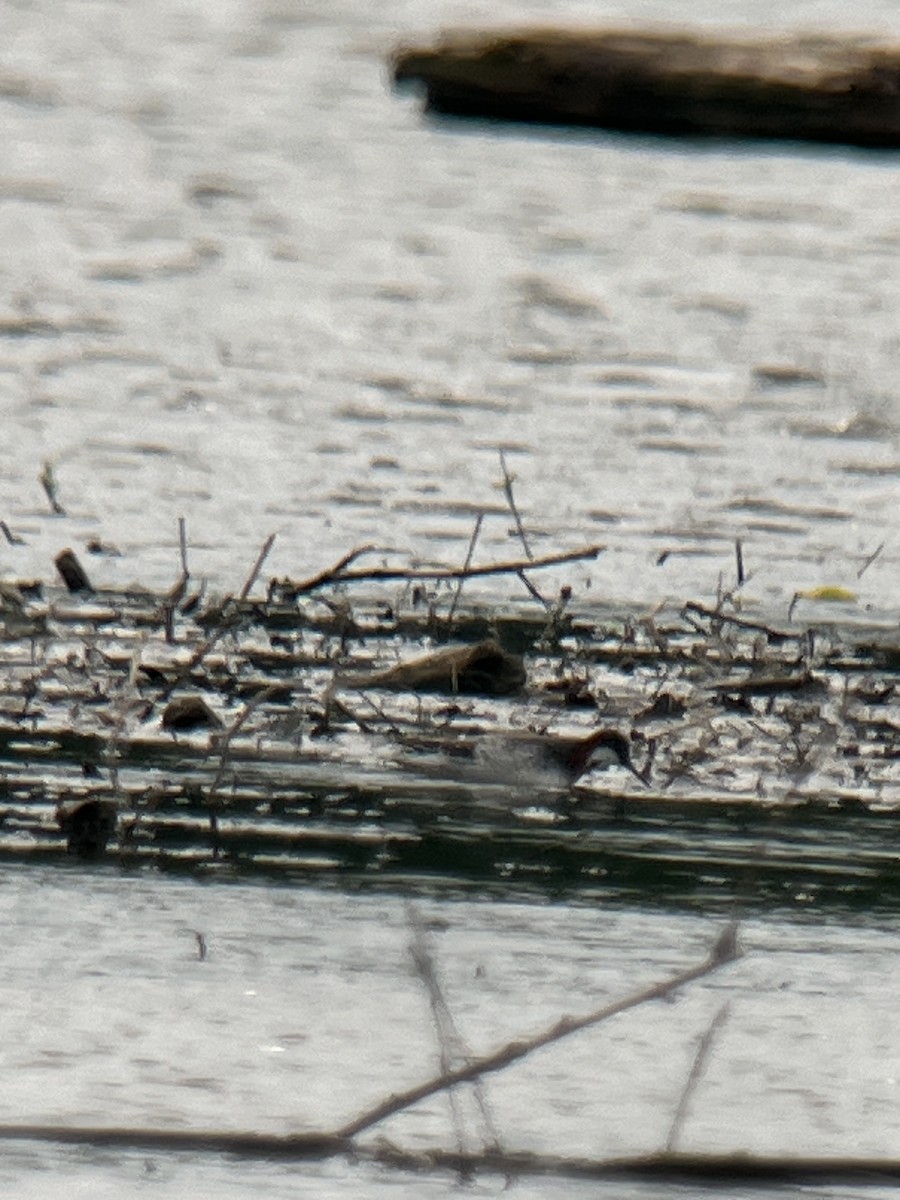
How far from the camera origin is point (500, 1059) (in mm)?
2084

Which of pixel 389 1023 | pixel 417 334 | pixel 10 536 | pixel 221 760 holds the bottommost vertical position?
pixel 417 334

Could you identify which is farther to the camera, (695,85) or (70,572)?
(695,85)

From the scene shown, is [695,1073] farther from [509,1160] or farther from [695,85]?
[695,85]

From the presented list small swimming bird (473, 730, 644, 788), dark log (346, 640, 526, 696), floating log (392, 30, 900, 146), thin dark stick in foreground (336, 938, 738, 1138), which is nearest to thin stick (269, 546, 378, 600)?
dark log (346, 640, 526, 696)

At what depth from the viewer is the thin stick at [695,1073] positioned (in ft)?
6.64

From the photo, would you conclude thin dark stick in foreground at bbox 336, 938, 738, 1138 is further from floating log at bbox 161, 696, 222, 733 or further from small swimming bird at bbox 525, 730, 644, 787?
floating log at bbox 161, 696, 222, 733

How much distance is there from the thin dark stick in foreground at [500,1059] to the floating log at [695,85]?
6403 mm

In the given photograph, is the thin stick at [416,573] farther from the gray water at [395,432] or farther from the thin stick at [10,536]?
the thin stick at [10,536]

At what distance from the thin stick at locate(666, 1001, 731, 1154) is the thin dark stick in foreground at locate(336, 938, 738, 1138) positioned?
0.14 feet

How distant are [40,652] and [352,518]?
100 centimetres

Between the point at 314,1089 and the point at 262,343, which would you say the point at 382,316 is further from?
the point at 314,1089

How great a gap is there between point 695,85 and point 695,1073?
6932mm

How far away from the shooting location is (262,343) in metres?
5.94

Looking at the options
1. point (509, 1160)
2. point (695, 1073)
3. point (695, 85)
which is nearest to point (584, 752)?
point (695, 1073)
